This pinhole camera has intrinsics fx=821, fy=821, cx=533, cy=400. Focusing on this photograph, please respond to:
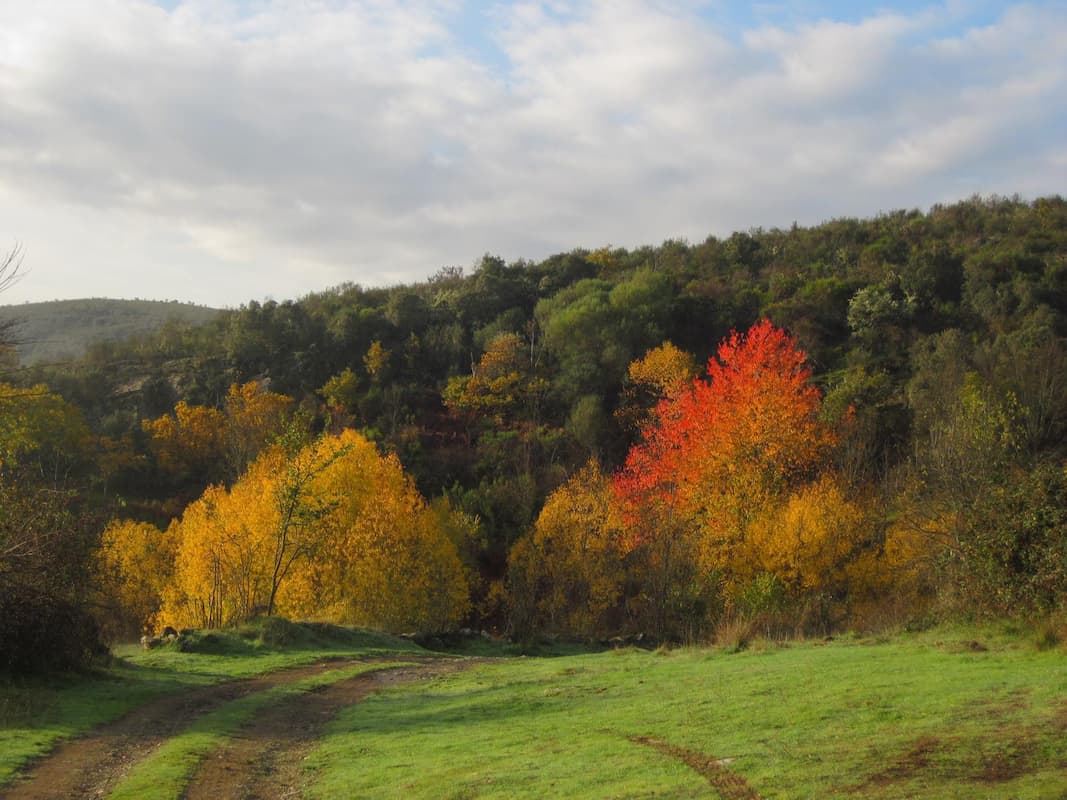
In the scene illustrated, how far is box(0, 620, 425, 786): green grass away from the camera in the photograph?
1398cm

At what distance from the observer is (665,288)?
83.9 m

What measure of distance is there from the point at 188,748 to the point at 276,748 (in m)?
1.42

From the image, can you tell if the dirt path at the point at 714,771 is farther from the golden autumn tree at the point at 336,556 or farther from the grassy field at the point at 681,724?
the golden autumn tree at the point at 336,556

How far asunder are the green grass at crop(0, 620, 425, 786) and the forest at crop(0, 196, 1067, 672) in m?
1.19

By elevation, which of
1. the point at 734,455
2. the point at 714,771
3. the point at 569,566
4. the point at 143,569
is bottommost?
the point at 569,566

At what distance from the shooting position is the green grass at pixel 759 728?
8.21 metres

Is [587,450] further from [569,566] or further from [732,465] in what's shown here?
[732,465]

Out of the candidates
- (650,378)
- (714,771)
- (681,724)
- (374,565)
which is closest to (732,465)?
(374,565)

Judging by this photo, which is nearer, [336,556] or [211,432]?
[336,556]

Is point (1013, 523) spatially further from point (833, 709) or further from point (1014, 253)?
point (1014, 253)

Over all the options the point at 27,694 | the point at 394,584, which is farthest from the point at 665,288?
the point at 27,694

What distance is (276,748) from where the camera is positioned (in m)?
14.1

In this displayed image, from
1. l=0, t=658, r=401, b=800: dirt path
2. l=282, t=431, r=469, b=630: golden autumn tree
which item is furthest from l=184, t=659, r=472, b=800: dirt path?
l=282, t=431, r=469, b=630: golden autumn tree

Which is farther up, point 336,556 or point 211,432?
point 211,432
